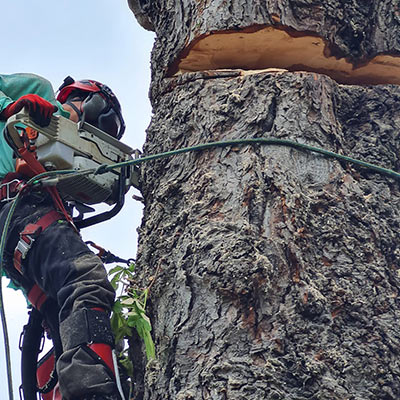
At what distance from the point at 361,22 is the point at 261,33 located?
16.7 inches

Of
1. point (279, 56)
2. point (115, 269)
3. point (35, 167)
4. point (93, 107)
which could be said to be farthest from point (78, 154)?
point (279, 56)

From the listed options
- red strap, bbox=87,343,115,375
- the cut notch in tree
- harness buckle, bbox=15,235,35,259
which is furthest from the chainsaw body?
red strap, bbox=87,343,115,375

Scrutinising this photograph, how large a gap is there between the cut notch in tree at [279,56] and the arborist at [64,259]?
A: 2.34 ft

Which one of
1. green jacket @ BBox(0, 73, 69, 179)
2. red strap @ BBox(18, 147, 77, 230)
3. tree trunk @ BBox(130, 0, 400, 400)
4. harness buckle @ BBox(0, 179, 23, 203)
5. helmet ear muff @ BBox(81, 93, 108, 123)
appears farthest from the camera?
helmet ear muff @ BBox(81, 93, 108, 123)

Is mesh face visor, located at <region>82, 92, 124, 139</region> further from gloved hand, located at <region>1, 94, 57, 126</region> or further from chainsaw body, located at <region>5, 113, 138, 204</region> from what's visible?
gloved hand, located at <region>1, 94, 57, 126</region>

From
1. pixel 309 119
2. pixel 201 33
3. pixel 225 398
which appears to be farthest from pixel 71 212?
pixel 225 398

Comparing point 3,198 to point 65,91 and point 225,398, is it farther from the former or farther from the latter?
point 225,398

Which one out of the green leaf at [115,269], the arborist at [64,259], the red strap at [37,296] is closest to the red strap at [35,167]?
the arborist at [64,259]

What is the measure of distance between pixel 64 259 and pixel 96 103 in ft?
3.62

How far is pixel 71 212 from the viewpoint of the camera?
377cm

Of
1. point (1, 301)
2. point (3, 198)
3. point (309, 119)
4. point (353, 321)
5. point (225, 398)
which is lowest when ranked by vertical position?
point (225, 398)

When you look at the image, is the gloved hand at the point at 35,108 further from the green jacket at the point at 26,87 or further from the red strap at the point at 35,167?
the green jacket at the point at 26,87

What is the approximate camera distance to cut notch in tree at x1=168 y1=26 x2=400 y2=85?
305cm

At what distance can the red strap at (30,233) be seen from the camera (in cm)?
322
